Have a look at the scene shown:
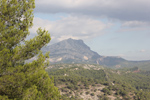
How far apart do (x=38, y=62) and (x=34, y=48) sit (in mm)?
1642

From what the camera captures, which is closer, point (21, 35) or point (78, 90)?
point (21, 35)

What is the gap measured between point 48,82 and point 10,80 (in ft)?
16.3

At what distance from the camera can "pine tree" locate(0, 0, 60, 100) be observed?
13109 millimetres

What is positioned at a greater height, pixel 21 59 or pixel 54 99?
pixel 21 59

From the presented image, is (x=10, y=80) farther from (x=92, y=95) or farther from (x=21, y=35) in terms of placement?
(x=92, y=95)

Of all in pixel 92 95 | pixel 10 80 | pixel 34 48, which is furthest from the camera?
pixel 92 95

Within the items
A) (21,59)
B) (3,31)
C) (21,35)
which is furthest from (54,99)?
(3,31)

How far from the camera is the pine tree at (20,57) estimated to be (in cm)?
1311

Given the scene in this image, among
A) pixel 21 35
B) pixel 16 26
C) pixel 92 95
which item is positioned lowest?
pixel 92 95

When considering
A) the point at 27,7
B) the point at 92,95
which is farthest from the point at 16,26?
the point at 92,95

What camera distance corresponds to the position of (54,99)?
671 inches

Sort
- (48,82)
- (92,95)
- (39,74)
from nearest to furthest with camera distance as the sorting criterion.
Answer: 1. (39,74)
2. (48,82)
3. (92,95)

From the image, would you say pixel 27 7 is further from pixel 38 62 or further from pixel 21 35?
pixel 38 62

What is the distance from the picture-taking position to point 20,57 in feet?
48.4
